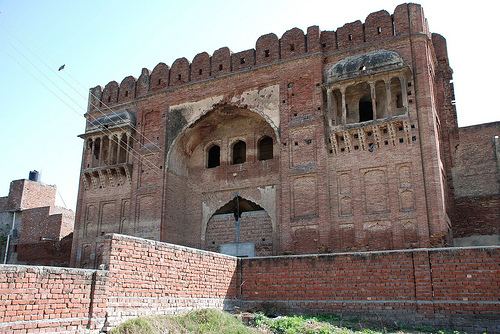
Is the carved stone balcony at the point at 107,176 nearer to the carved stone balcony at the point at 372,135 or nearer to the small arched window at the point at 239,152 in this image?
the small arched window at the point at 239,152

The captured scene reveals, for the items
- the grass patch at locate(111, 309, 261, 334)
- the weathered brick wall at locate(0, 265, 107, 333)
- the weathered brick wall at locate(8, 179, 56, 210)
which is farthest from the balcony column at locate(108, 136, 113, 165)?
the weathered brick wall at locate(0, 265, 107, 333)

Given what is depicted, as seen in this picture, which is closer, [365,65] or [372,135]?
[372,135]

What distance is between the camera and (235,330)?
8914mm

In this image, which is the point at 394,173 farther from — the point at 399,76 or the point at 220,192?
the point at 220,192

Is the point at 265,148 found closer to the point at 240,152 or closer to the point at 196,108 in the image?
the point at 240,152

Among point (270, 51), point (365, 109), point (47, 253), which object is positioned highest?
point (270, 51)

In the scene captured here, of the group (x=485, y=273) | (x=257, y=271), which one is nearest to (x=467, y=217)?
(x=485, y=273)

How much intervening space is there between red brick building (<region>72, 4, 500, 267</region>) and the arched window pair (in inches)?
2.0

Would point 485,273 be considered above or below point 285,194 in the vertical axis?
below

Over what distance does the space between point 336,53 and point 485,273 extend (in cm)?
869

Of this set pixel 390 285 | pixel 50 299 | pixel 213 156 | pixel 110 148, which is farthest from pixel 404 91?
pixel 50 299

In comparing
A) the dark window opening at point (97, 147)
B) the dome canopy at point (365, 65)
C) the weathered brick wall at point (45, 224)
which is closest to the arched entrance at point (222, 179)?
the dome canopy at point (365, 65)

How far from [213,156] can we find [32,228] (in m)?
9.11

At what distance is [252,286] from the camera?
12.1m
